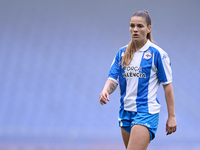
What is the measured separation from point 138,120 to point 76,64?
16.1ft

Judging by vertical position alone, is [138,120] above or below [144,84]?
below

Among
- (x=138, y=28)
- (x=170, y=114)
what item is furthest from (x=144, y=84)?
(x=138, y=28)

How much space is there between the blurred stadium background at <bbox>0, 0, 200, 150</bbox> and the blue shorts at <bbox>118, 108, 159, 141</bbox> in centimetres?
412

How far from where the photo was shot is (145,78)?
8.77ft

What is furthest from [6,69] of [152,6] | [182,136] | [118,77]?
[118,77]

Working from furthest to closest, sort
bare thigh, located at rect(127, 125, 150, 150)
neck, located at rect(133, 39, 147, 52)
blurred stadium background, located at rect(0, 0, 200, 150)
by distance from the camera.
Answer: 1. blurred stadium background, located at rect(0, 0, 200, 150)
2. neck, located at rect(133, 39, 147, 52)
3. bare thigh, located at rect(127, 125, 150, 150)

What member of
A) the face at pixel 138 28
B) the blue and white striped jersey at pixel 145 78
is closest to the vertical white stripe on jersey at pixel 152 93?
the blue and white striped jersey at pixel 145 78

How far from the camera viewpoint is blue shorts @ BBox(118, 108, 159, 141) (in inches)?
101

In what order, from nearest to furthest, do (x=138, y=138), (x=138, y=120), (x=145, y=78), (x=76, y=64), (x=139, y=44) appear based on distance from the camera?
(x=138, y=138), (x=138, y=120), (x=145, y=78), (x=139, y=44), (x=76, y=64)

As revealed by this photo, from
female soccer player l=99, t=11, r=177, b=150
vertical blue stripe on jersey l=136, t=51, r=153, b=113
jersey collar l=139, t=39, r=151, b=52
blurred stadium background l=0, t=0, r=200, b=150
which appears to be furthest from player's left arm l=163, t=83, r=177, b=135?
blurred stadium background l=0, t=0, r=200, b=150

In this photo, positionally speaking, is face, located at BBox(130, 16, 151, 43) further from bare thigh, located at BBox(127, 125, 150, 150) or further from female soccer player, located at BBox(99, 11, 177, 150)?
bare thigh, located at BBox(127, 125, 150, 150)

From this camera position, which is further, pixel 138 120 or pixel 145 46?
pixel 145 46

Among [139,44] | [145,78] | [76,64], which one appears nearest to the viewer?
[145,78]

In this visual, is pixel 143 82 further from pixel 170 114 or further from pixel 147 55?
pixel 170 114
